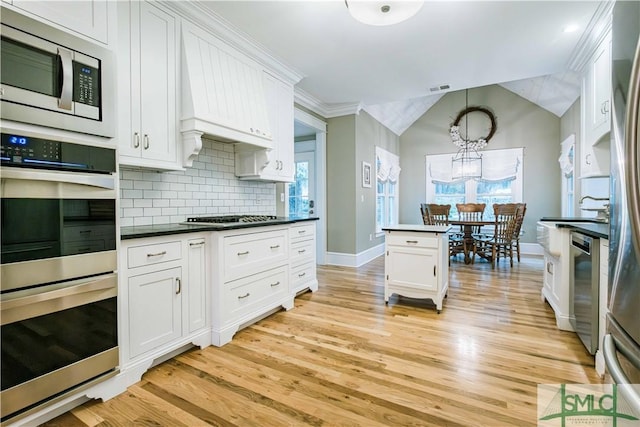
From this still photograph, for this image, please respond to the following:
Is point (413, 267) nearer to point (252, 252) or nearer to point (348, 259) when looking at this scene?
point (252, 252)

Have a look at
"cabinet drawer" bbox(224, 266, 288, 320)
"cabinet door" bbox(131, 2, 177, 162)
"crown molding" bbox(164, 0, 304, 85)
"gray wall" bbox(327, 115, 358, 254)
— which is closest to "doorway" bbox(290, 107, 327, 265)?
"gray wall" bbox(327, 115, 358, 254)

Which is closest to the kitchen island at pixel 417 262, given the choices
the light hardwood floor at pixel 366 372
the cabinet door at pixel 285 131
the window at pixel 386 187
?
the light hardwood floor at pixel 366 372

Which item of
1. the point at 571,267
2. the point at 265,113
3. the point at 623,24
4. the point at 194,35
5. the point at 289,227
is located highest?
the point at 194,35

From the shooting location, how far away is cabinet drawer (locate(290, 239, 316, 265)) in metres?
3.31

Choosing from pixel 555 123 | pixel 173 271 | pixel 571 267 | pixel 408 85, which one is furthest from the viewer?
pixel 555 123

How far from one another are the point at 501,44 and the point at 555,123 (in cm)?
399

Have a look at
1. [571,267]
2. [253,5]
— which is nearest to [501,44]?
[571,267]

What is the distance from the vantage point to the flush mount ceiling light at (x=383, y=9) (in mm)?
1970

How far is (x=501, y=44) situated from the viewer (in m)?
3.13

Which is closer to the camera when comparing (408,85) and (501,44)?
(501,44)

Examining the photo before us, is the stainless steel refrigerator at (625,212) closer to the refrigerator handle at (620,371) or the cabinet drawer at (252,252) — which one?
the refrigerator handle at (620,371)

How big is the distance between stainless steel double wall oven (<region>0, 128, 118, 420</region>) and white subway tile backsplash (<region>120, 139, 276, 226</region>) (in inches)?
28.5

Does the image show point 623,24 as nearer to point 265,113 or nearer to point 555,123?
point 265,113

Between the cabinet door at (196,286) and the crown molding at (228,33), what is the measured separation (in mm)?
1816
